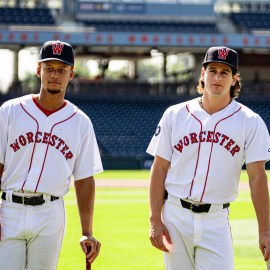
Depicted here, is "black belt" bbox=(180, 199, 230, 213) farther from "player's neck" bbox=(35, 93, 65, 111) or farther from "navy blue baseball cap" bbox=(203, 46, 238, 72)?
"player's neck" bbox=(35, 93, 65, 111)

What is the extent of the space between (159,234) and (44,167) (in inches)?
33.1

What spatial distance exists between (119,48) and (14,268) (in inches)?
1490

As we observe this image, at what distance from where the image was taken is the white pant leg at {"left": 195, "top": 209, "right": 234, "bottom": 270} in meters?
5.37

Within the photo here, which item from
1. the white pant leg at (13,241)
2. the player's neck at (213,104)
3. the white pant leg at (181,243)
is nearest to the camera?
the white pant leg at (13,241)

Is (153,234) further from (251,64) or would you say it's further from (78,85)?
(251,64)

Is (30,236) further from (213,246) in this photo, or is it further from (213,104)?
(213,104)

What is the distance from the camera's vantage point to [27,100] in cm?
563

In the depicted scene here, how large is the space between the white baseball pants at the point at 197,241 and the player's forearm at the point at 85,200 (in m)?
0.51

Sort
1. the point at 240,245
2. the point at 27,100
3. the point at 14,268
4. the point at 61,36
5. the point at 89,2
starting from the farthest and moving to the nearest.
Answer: the point at 89,2
the point at 61,36
the point at 240,245
the point at 27,100
the point at 14,268

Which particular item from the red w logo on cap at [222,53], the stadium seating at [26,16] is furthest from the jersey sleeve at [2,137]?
the stadium seating at [26,16]

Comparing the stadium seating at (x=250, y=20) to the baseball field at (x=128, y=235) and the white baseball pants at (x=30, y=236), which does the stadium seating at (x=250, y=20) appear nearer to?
the baseball field at (x=128, y=235)

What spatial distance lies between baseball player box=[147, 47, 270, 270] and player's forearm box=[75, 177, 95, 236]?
419mm

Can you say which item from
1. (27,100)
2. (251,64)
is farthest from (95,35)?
(27,100)

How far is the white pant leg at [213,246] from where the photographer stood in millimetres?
5371
